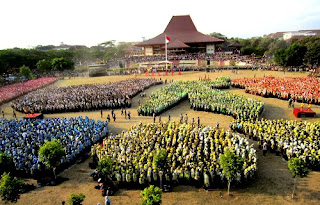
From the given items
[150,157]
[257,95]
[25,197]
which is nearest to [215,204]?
[150,157]

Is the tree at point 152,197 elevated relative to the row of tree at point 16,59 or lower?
lower

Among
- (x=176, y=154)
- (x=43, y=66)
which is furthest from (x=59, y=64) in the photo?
(x=176, y=154)

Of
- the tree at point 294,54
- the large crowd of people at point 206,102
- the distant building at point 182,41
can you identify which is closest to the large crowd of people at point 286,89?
the large crowd of people at point 206,102

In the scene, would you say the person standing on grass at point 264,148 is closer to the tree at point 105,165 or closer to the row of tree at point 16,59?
the tree at point 105,165

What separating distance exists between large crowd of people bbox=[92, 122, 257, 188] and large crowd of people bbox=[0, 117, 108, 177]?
1.70 metres

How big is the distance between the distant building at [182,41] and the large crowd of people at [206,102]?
34.1 m

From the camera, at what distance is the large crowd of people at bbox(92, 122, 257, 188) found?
1125 centimetres

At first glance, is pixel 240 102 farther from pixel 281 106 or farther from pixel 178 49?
pixel 178 49

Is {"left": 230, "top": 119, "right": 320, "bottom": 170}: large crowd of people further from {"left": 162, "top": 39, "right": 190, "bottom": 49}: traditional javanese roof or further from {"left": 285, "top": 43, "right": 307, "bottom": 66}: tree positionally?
{"left": 162, "top": 39, "right": 190, "bottom": 49}: traditional javanese roof

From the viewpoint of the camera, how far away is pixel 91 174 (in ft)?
41.1

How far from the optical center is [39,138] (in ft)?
51.5

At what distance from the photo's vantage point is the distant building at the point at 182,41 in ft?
202

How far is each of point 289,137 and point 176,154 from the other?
6650mm

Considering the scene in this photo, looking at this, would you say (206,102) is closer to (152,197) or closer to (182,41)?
(152,197)
